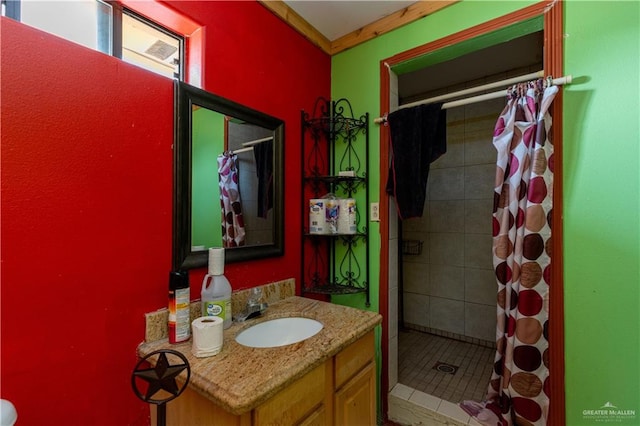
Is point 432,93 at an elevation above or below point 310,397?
above

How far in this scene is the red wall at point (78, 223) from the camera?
2.44 feet

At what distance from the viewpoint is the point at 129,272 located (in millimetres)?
955

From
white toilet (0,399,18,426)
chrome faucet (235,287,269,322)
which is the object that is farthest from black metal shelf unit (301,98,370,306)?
white toilet (0,399,18,426)

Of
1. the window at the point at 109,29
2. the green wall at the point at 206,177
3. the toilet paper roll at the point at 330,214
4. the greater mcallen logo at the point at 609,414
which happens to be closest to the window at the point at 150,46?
the window at the point at 109,29

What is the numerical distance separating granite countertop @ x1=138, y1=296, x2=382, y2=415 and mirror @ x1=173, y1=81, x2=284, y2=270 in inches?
14.1

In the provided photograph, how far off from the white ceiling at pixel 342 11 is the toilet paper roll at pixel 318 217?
3.45 feet

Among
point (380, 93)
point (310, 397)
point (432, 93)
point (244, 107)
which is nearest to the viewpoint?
point (310, 397)

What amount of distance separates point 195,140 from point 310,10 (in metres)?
1.05

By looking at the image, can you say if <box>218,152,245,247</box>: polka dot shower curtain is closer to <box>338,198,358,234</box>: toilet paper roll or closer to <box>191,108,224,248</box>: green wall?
<box>191,108,224,248</box>: green wall

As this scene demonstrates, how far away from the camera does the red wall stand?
0.74 metres

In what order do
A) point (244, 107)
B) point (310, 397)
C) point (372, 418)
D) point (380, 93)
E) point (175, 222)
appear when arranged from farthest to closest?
point (380, 93), point (244, 107), point (372, 418), point (175, 222), point (310, 397)

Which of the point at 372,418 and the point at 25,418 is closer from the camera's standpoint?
the point at 25,418

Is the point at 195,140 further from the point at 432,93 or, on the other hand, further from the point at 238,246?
the point at 432,93

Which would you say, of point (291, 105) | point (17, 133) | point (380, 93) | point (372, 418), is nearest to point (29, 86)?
point (17, 133)
